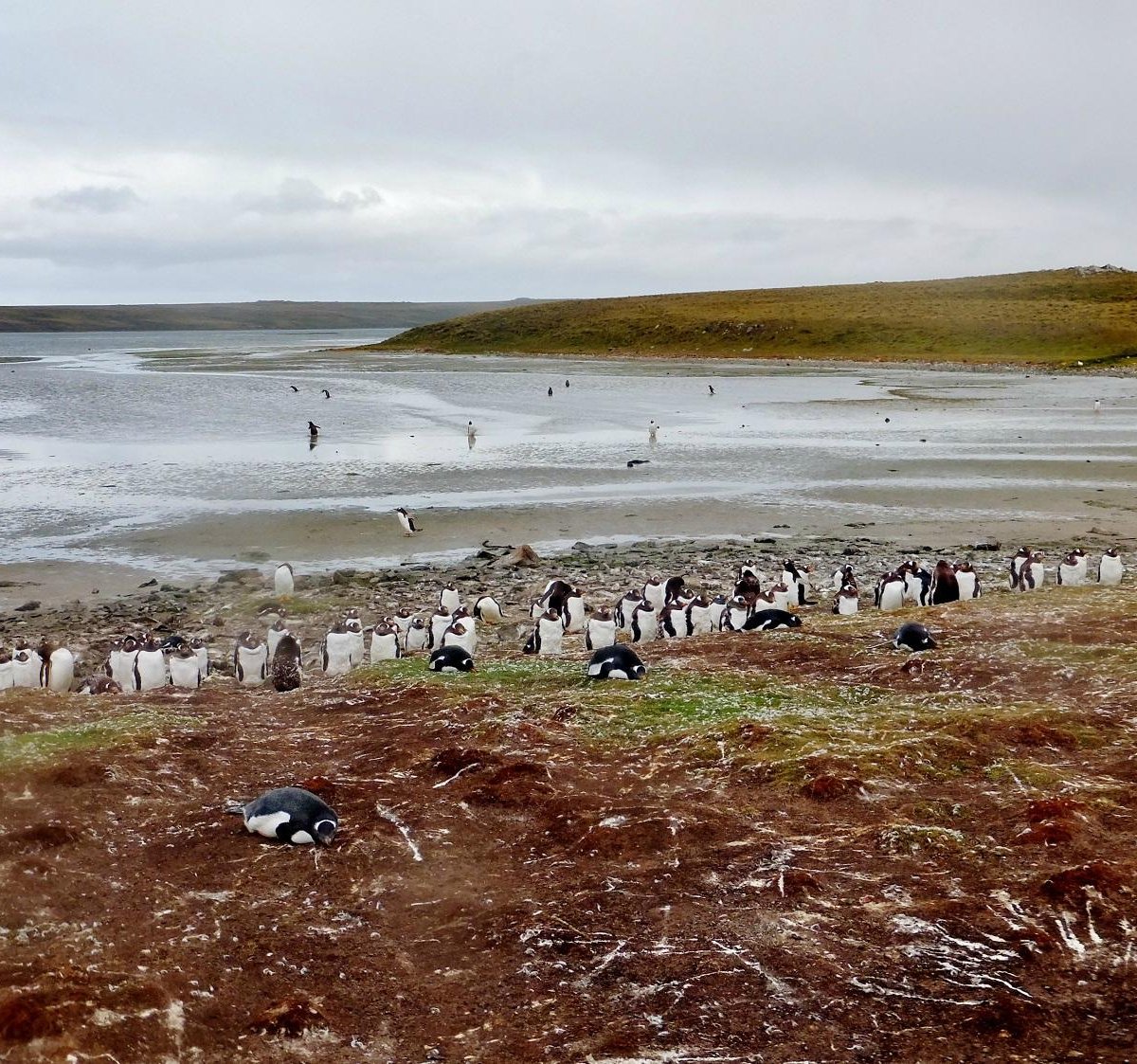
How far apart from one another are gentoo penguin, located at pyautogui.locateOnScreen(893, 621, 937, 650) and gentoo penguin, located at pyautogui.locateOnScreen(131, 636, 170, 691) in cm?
907

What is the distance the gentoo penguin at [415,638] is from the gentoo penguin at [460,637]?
120 centimetres

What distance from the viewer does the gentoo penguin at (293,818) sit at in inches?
328


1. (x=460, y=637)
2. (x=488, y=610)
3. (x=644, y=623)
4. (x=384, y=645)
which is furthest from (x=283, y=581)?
(x=644, y=623)

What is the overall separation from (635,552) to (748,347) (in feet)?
255

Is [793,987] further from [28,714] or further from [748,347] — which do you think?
[748,347]

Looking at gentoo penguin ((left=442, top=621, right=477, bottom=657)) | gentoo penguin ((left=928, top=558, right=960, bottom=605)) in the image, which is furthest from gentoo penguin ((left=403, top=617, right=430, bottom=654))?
gentoo penguin ((left=928, top=558, right=960, bottom=605))

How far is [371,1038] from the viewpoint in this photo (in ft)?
19.8

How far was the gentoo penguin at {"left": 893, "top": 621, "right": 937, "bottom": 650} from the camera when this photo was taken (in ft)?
43.4

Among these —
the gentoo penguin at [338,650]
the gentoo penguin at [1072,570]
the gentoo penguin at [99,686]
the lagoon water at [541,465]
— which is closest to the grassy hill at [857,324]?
the lagoon water at [541,465]

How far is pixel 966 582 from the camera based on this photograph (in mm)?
17406

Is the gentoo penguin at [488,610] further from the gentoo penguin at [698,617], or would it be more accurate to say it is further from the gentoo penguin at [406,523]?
the gentoo penguin at [406,523]

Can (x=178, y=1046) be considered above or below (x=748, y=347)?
below

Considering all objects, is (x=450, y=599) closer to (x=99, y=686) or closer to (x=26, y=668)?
(x=99, y=686)

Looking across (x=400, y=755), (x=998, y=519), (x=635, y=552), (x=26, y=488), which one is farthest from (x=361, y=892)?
(x=26, y=488)
